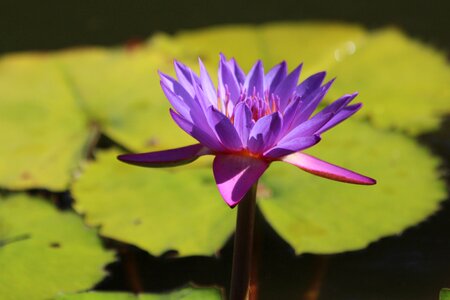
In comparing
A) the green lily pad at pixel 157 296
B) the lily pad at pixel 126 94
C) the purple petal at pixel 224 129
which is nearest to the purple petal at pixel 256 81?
the purple petal at pixel 224 129

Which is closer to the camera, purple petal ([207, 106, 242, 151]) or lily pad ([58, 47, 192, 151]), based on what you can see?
purple petal ([207, 106, 242, 151])

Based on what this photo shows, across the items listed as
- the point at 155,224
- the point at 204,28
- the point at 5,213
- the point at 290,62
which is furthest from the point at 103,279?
the point at 204,28

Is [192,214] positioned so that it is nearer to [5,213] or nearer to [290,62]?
[5,213]

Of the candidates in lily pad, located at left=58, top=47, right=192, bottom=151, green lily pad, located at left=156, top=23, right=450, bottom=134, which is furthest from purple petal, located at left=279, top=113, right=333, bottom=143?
green lily pad, located at left=156, top=23, right=450, bottom=134

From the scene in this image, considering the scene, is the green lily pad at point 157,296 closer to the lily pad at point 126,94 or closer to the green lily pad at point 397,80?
the lily pad at point 126,94

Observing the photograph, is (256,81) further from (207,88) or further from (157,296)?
(157,296)

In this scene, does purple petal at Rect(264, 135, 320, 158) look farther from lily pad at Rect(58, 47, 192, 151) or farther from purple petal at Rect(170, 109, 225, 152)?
lily pad at Rect(58, 47, 192, 151)

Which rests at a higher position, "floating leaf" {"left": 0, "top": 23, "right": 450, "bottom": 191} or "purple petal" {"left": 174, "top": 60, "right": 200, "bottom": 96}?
"purple petal" {"left": 174, "top": 60, "right": 200, "bottom": 96}
